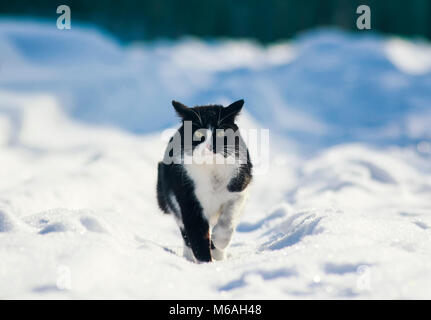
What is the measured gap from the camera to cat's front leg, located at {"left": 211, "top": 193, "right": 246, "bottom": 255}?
3.26m

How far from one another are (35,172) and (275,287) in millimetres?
4264

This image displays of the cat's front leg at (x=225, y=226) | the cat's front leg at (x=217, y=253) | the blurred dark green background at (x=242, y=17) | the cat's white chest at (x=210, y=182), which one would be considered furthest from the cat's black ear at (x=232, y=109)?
the blurred dark green background at (x=242, y=17)

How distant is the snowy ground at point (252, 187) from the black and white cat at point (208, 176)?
8.9 inches

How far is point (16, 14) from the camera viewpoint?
62.3ft

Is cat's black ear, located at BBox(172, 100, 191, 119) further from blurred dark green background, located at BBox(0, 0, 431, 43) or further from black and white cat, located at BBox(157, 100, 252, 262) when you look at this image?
blurred dark green background, located at BBox(0, 0, 431, 43)

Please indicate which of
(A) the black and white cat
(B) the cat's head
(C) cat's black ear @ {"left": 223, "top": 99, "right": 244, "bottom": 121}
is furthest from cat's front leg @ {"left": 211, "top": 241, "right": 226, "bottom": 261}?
(C) cat's black ear @ {"left": 223, "top": 99, "right": 244, "bottom": 121}

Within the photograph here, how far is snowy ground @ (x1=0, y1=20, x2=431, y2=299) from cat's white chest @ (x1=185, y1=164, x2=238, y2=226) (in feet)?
1.33

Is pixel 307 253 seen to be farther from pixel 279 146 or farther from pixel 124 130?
pixel 124 130

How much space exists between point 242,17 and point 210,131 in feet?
70.6

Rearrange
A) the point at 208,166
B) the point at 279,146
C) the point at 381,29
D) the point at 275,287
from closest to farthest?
the point at 275,287
the point at 208,166
the point at 279,146
the point at 381,29

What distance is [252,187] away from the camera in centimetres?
595

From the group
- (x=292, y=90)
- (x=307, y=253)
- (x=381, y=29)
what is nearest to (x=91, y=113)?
(x=292, y=90)

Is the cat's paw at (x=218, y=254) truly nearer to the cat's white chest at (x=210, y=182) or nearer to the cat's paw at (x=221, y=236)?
the cat's paw at (x=221, y=236)
